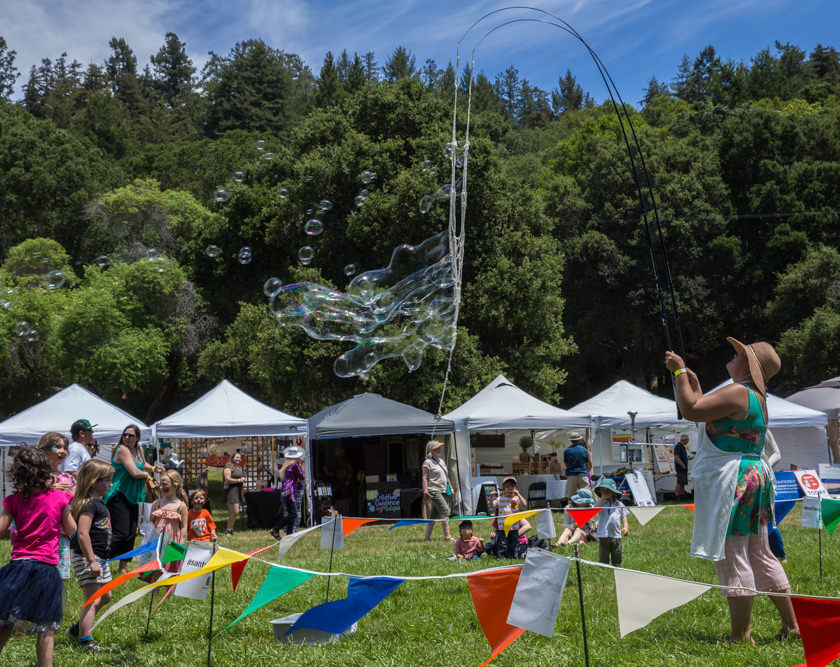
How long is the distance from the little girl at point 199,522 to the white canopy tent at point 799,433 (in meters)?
12.2

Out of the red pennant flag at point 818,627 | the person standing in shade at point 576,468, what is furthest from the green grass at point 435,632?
the person standing in shade at point 576,468

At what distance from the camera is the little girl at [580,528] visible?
9133 millimetres

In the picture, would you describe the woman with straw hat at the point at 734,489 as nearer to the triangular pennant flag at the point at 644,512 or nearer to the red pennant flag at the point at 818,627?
the red pennant flag at the point at 818,627

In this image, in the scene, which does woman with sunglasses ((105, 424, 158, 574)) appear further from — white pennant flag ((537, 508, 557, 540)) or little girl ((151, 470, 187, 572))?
white pennant flag ((537, 508, 557, 540))

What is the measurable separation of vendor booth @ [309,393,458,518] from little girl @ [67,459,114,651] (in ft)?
28.4

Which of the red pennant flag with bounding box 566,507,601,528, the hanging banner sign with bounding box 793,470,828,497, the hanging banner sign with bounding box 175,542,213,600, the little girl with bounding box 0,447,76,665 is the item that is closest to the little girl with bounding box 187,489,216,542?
the red pennant flag with bounding box 566,507,601,528

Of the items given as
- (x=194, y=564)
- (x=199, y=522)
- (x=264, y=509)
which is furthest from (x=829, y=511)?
(x=264, y=509)

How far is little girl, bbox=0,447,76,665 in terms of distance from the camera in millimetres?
4410

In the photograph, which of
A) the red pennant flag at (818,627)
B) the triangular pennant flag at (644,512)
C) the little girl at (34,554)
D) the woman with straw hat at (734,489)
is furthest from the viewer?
the triangular pennant flag at (644,512)

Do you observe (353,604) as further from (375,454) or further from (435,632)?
(375,454)

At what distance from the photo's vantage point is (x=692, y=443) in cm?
2112

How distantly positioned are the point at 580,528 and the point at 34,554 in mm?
5899

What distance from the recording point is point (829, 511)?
7.23 m

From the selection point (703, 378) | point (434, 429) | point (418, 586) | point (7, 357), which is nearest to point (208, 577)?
point (418, 586)
